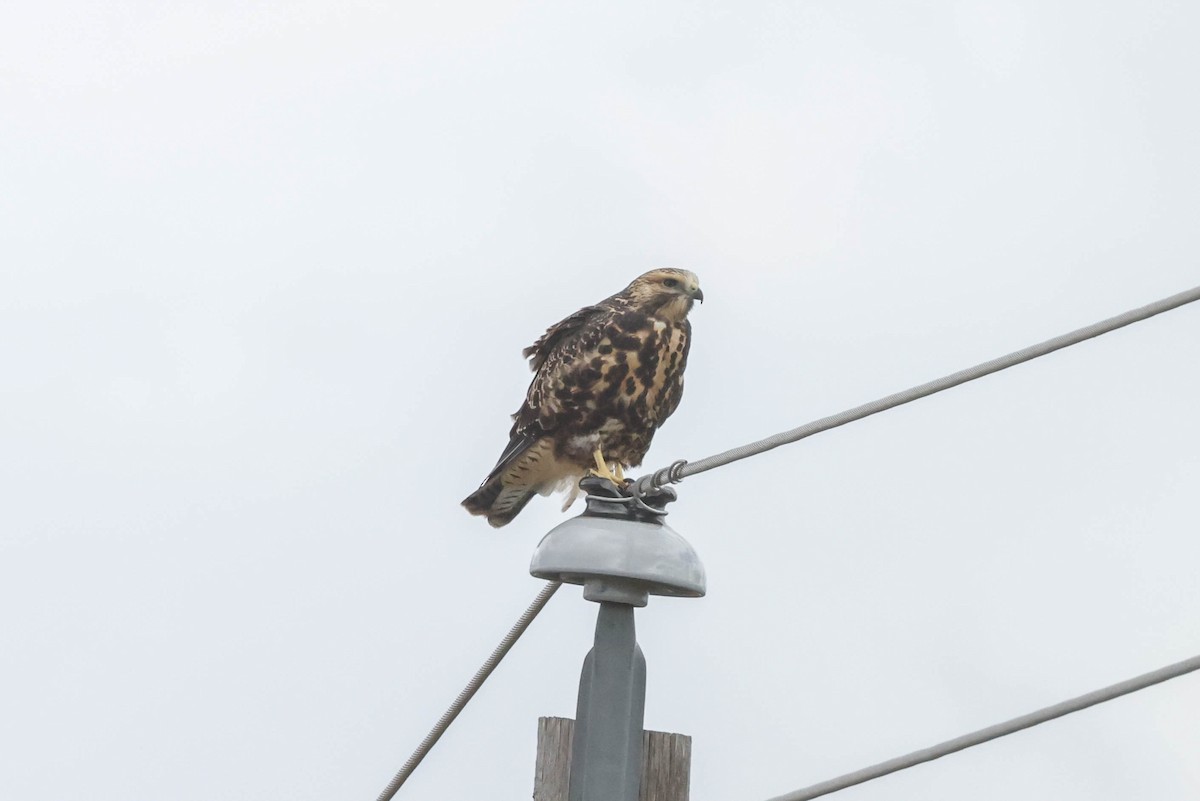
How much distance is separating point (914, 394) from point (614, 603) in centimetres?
77

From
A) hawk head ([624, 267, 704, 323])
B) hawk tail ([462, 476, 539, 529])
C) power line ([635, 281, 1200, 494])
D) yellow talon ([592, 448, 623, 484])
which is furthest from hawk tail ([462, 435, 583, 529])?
power line ([635, 281, 1200, 494])

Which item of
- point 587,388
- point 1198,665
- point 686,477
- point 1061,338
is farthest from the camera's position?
point 587,388

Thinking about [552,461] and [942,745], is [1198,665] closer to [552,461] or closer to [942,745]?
[942,745]

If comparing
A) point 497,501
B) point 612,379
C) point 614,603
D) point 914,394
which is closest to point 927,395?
point 914,394

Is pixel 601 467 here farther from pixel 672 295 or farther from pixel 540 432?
pixel 672 295

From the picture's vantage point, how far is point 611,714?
12.9ft

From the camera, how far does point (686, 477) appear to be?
4.32 meters

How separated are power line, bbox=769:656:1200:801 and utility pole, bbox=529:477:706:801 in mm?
305

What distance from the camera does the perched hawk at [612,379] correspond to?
6.25 metres

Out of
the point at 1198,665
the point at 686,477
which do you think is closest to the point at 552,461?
the point at 686,477

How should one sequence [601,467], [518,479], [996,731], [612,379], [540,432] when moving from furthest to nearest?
Result: [518,479]
[540,432]
[601,467]
[612,379]
[996,731]

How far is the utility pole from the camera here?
153 inches

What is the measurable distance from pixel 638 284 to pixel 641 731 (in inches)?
106

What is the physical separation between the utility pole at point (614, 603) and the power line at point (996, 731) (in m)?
0.31
